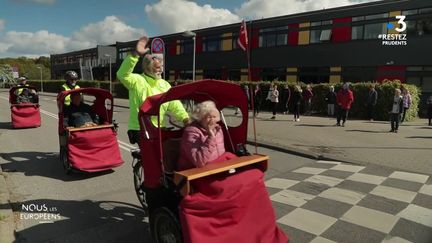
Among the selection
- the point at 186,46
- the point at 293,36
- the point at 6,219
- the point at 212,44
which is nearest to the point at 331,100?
the point at 293,36

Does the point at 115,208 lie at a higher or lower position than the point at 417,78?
lower

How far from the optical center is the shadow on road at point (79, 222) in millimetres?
4367

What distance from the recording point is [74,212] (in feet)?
17.0

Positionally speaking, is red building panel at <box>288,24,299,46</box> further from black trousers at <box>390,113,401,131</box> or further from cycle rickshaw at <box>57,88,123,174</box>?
cycle rickshaw at <box>57,88,123,174</box>

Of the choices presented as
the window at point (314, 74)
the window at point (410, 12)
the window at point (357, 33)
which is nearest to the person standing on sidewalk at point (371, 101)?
the window at point (410, 12)

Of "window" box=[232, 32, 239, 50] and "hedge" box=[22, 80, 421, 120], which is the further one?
"window" box=[232, 32, 239, 50]

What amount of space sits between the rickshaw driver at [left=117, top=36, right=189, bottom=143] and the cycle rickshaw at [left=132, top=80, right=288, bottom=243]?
76 cm

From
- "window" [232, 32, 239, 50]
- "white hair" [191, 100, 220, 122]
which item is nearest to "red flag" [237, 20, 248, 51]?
"white hair" [191, 100, 220, 122]

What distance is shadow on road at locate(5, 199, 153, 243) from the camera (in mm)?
4367

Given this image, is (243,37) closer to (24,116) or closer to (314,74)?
(24,116)

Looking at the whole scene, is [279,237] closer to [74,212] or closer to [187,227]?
[187,227]

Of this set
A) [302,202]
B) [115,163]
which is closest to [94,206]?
[115,163]

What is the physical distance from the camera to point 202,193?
3.46 meters

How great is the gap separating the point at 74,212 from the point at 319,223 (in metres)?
3.22
